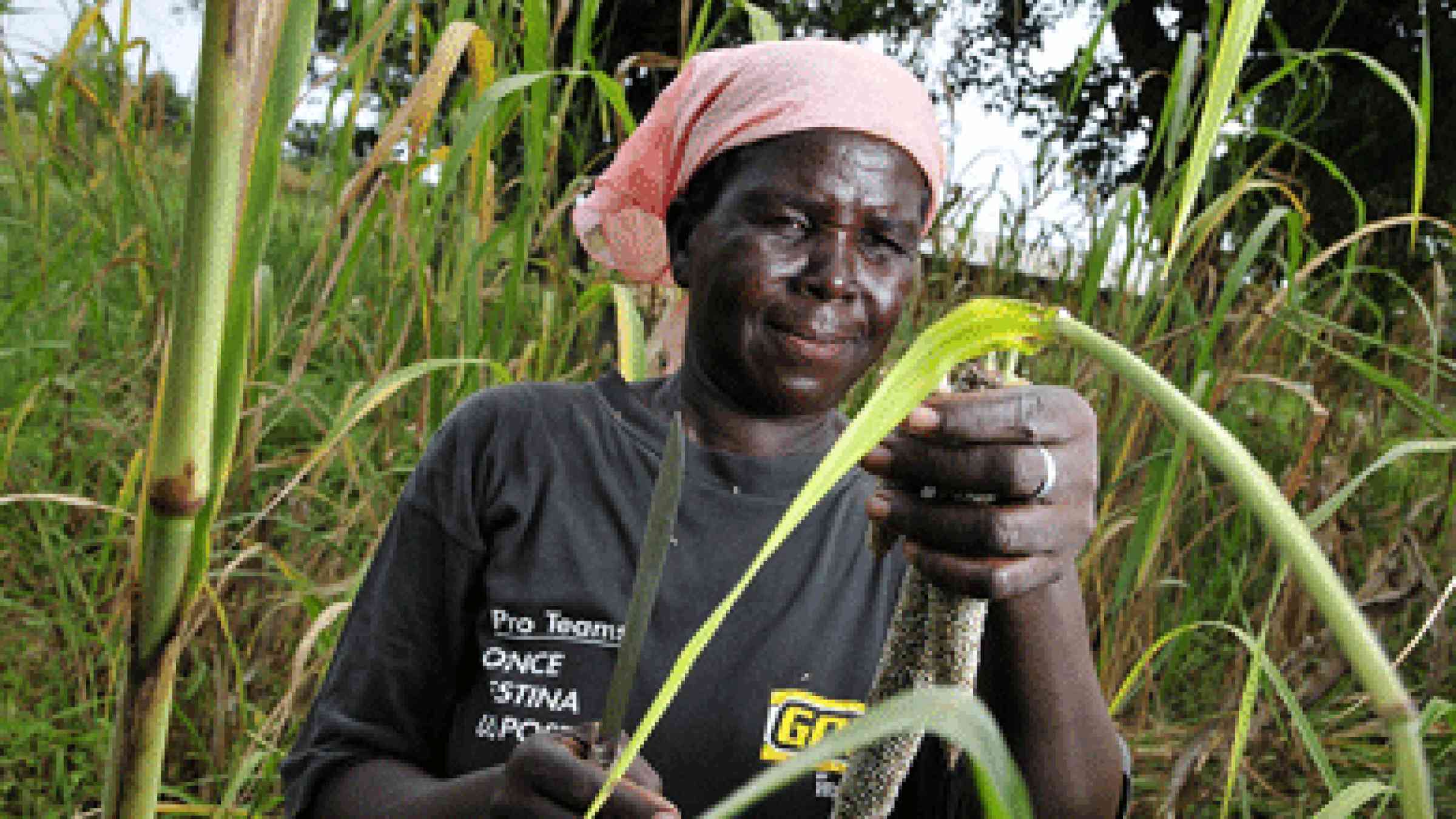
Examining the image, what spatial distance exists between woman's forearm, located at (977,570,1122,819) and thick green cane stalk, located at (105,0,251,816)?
1.59 feet

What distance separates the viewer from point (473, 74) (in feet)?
4.64

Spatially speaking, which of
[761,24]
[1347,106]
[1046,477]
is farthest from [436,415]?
[1347,106]

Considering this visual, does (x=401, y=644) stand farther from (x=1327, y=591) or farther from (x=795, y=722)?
(x=1327, y=591)

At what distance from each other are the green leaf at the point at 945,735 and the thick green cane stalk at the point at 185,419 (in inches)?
6.1

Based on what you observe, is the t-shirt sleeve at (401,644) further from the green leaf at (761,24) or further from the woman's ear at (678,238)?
the green leaf at (761,24)

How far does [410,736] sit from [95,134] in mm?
1572

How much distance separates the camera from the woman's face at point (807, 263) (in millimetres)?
998

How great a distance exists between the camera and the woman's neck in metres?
1.14

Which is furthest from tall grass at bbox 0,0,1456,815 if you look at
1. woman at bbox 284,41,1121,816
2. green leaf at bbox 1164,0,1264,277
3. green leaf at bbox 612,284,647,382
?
green leaf at bbox 1164,0,1264,277

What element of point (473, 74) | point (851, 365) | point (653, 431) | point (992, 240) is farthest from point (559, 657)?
point (992, 240)

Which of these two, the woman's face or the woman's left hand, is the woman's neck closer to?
the woman's face

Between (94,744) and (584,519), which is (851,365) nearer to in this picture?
(584,519)

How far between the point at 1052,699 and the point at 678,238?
0.60 meters

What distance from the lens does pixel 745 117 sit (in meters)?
1.04
